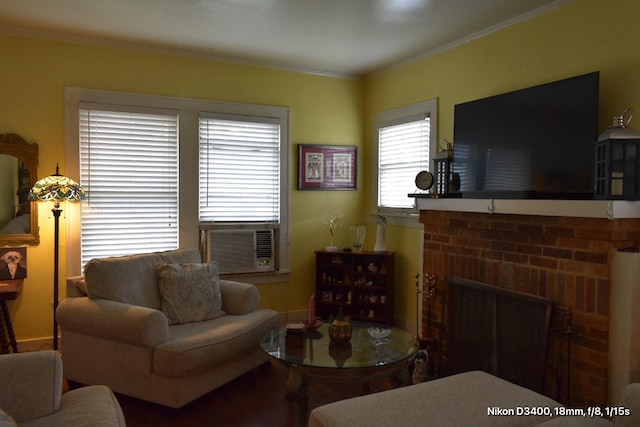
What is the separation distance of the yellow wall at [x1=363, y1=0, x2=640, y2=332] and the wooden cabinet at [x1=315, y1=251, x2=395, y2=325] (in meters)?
0.20

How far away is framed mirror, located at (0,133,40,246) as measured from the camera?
3643mm

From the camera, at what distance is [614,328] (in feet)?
7.89

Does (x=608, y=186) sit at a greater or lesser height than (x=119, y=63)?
lesser

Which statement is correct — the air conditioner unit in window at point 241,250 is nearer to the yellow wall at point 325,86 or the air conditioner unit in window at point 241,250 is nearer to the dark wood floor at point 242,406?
the yellow wall at point 325,86

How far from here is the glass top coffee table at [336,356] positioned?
8.15 ft

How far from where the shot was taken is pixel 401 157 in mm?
4484

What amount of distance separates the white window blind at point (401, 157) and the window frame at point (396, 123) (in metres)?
0.03

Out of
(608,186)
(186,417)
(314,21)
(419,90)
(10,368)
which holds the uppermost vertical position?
(314,21)

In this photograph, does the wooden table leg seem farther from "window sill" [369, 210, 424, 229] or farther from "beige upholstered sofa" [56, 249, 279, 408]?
"window sill" [369, 210, 424, 229]

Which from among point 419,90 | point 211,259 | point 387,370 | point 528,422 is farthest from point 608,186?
point 211,259

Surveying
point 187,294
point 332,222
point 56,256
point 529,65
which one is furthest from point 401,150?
point 56,256

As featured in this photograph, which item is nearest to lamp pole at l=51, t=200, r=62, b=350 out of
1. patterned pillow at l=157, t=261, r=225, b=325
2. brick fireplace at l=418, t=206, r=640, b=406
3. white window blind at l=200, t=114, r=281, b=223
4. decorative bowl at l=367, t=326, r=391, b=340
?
patterned pillow at l=157, t=261, r=225, b=325

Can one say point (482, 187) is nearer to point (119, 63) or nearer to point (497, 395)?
point (497, 395)

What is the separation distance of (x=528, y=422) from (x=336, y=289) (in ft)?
9.37
